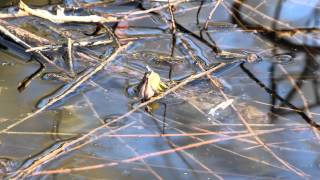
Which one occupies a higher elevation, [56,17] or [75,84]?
[56,17]

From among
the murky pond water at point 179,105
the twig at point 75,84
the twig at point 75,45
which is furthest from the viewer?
the twig at point 75,45

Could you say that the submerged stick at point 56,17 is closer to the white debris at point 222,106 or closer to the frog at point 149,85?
the frog at point 149,85

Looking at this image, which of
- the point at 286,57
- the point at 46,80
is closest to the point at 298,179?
the point at 286,57

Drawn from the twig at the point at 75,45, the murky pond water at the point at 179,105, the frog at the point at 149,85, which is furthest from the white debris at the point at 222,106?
the twig at the point at 75,45

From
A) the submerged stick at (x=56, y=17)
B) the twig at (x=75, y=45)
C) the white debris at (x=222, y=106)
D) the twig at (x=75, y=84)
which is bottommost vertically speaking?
the white debris at (x=222, y=106)

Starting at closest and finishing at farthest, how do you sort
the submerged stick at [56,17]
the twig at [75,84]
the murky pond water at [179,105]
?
the murky pond water at [179,105], the twig at [75,84], the submerged stick at [56,17]

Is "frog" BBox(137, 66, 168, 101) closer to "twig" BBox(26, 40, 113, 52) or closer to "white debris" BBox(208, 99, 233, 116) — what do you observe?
"white debris" BBox(208, 99, 233, 116)

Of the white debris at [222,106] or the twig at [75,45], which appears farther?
the twig at [75,45]

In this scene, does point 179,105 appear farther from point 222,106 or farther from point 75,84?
point 75,84

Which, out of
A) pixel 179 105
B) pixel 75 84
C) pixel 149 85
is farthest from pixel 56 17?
pixel 179 105

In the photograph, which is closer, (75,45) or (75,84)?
(75,84)
